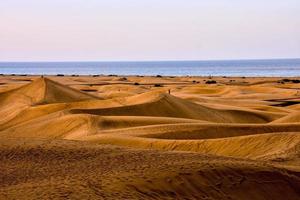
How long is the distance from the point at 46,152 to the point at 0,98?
20907 mm

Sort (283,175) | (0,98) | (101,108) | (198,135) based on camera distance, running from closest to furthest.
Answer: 1. (283,175)
2. (198,135)
3. (101,108)
4. (0,98)

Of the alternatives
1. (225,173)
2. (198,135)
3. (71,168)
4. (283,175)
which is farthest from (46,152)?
(198,135)

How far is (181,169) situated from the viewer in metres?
9.34

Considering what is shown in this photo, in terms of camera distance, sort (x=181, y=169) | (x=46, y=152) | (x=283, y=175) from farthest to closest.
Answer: (x=46, y=152) < (x=283, y=175) < (x=181, y=169)

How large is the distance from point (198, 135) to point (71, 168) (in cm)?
741

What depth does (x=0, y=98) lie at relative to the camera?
30.9 m

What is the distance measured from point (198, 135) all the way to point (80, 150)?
5947mm

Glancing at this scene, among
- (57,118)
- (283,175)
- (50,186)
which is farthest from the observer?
(57,118)

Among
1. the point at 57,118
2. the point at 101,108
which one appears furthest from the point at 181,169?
the point at 101,108

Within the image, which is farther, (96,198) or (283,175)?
(283,175)

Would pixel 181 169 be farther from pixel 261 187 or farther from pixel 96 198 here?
pixel 96 198

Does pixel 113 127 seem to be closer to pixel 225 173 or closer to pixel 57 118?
pixel 57 118

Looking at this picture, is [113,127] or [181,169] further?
[113,127]

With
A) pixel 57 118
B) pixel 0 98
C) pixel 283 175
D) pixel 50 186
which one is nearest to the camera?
pixel 50 186
